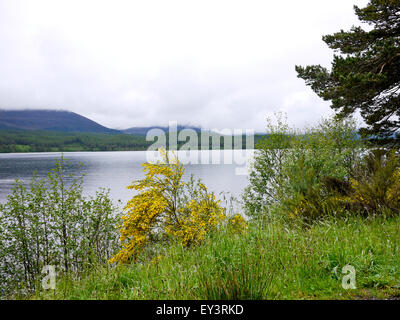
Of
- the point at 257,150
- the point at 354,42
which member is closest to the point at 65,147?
the point at 257,150

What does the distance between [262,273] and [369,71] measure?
1362cm

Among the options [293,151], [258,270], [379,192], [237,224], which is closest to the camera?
[258,270]

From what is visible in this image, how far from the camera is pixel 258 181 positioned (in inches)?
1208

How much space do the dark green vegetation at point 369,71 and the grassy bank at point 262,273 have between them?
9591 millimetres

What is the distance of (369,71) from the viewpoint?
12625 mm

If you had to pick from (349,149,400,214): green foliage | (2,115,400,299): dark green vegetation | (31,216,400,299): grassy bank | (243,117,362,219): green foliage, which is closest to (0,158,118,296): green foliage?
(243,117,362,219): green foliage

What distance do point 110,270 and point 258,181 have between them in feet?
91.7

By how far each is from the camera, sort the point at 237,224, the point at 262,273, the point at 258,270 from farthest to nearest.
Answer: the point at 237,224 < the point at 262,273 < the point at 258,270

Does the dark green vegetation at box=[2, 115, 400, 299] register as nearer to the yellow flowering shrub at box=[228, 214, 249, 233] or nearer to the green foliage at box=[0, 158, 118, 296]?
the yellow flowering shrub at box=[228, 214, 249, 233]

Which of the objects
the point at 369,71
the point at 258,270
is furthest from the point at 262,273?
the point at 369,71

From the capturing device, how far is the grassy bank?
10.2 ft

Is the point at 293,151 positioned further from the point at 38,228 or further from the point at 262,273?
the point at 38,228

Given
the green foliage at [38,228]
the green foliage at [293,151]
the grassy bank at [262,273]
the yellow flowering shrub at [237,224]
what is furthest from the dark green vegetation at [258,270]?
the green foliage at [38,228]
